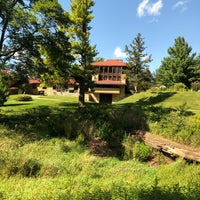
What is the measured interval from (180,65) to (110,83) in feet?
45.8

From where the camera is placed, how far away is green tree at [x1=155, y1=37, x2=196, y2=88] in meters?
→ 45.8

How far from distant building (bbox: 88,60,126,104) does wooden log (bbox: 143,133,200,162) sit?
30331 millimetres

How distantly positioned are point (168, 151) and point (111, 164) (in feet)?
9.67

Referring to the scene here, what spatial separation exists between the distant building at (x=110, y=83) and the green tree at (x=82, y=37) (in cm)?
1788

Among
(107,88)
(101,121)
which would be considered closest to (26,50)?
(101,121)

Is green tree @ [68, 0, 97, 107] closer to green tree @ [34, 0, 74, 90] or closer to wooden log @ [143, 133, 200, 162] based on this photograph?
green tree @ [34, 0, 74, 90]

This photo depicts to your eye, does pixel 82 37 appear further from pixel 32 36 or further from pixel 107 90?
pixel 107 90

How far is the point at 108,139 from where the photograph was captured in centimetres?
1204

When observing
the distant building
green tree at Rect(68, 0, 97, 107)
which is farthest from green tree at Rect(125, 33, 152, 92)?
green tree at Rect(68, 0, 97, 107)

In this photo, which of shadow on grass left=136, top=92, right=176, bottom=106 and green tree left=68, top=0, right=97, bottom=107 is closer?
green tree left=68, top=0, right=97, bottom=107

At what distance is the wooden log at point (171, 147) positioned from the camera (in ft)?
32.0

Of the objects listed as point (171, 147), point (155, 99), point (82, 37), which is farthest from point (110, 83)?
point (171, 147)

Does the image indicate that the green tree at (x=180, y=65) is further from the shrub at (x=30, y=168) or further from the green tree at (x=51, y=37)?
the shrub at (x=30, y=168)

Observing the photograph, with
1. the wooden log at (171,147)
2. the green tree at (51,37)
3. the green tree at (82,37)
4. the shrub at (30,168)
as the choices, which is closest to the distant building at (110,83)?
the green tree at (82,37)
